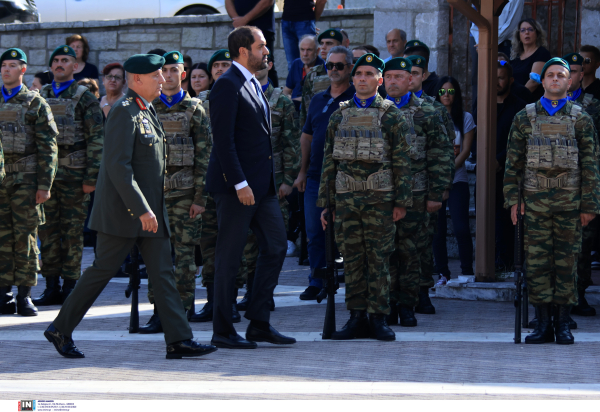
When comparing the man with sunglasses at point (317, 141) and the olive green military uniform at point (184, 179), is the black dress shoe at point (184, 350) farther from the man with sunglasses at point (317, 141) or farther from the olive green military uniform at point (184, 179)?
the man with sunglasses at point (317, 141)

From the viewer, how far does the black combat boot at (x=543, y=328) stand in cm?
660

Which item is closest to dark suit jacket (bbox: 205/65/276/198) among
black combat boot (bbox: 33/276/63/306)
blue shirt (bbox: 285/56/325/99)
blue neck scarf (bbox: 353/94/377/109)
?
blue neck scarf (bbox: 353/94/377/109)

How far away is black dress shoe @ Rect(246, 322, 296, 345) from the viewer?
6.45 metres

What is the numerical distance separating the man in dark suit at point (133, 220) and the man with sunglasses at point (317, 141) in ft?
7.68

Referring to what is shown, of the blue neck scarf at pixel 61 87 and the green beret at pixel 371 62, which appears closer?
the green beret at pixel 371 62

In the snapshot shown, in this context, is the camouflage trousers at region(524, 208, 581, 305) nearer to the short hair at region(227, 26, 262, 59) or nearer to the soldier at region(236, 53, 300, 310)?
the soldier at region(236, 53, 300, 310)

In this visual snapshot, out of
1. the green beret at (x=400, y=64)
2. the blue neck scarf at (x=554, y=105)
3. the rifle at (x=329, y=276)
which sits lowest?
the rifle at (x=329, y=276)

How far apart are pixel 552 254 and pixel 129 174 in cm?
325

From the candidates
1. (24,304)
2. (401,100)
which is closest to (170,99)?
(401,100)

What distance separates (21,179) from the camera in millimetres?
7828

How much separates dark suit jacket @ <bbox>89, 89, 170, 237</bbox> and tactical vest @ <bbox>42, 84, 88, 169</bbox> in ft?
8.28

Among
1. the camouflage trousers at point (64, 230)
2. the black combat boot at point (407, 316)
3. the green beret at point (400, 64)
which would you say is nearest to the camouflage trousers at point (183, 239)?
the camouflage trousers at point (64, 230)

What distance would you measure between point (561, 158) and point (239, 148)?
240 centimetres

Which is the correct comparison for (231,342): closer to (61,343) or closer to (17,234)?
(61,343)
